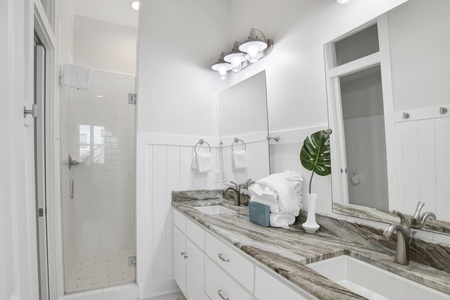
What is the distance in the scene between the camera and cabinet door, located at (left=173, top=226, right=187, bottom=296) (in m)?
2.02

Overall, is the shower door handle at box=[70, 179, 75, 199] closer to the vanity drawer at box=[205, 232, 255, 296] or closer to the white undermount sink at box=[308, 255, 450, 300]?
the vanity drawer at box=[205, 232, 255, 296]

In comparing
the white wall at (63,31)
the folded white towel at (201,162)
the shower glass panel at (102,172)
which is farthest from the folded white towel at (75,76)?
the folded white towel at (201,162)

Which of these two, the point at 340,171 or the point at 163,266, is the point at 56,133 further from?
the point at 340,171

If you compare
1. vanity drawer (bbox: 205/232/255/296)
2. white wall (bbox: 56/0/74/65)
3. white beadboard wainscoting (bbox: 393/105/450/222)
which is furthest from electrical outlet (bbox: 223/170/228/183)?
white wall (bbox: 56/0/74/65)

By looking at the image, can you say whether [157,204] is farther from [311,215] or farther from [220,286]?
[311,215]

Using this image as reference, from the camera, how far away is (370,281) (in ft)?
3.35

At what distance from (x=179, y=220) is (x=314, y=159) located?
1.26m

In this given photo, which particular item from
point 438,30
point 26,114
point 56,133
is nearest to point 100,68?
point 56,133

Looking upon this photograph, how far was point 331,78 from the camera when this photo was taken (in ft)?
4.66

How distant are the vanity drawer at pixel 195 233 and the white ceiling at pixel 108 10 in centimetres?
252

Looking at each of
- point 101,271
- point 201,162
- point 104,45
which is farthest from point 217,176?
point 104,45

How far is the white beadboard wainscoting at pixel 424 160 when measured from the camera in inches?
36.8

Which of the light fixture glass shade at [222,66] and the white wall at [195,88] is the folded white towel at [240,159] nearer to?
the white wall at [195,88]

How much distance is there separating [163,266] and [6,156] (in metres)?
1.84
